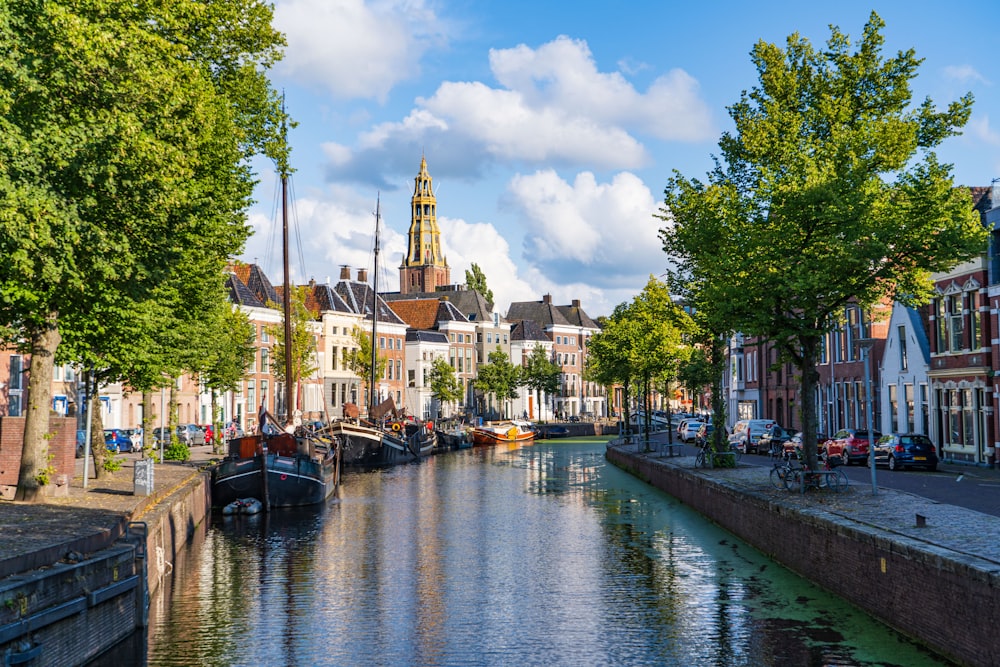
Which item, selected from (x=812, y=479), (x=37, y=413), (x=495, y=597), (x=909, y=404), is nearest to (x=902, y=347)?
(x=909, y=404)

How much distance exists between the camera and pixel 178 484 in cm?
3030

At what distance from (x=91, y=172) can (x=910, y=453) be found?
31363 millimetres

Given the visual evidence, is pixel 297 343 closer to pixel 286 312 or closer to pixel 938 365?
pixel 286 312

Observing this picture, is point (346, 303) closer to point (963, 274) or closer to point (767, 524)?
point (963, 274)

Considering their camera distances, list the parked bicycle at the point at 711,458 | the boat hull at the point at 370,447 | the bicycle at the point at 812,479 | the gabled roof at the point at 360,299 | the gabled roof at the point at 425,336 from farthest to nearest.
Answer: the gabled roof at the point at 425,336, the gabled roof at the point at 360,299, the boat hull at the point at 370,447, the parked bicycle at the point at 711,458, the bicycle at the point at 812,479

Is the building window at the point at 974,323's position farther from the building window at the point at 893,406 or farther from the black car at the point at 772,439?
the black car at the point at 772,439

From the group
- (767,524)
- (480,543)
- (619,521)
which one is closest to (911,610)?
(767,524)

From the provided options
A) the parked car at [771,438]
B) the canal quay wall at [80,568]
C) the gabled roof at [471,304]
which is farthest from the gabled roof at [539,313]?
the canal quay wall at [80,568]

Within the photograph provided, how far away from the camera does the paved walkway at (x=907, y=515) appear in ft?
54.3

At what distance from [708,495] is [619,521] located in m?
3.32

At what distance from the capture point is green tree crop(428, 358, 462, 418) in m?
115

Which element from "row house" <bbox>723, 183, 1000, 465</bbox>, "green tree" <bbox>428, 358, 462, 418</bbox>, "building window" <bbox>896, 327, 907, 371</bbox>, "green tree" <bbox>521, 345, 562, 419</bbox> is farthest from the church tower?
"building window" <bbox>896, 327, 907, 371</bbox>

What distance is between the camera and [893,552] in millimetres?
16516

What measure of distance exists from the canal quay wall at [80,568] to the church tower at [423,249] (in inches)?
5663
